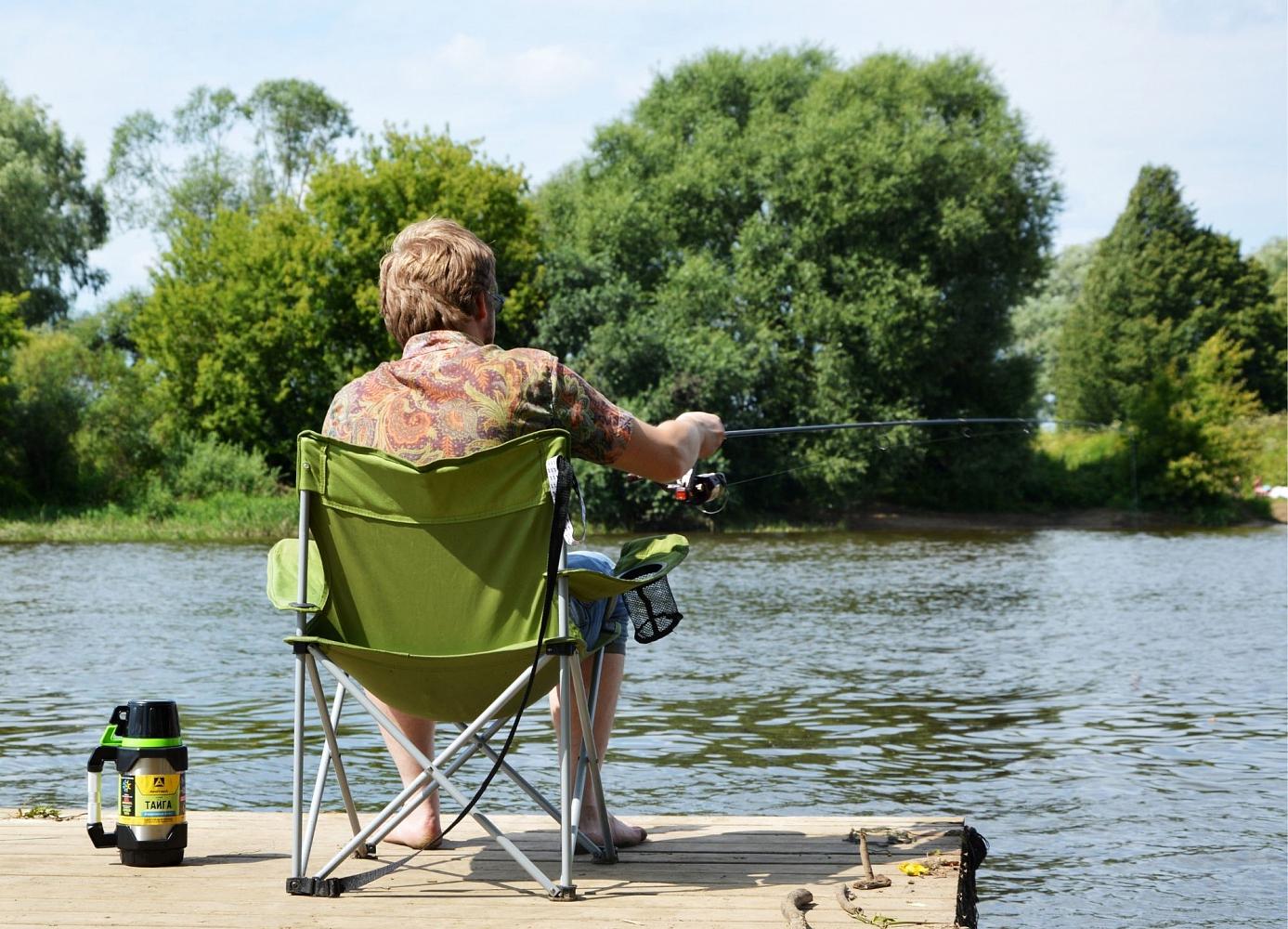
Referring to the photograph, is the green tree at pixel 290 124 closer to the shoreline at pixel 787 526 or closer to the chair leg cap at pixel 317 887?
the shoreline at pixel 787 526

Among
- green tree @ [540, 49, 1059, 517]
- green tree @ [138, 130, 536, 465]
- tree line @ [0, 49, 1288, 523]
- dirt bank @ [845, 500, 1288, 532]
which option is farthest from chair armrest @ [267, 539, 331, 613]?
dirt bank @ [845, 500, 1288, 532]

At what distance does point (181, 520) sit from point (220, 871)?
94.4ft

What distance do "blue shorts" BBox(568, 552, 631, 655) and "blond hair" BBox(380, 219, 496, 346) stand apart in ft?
2.07

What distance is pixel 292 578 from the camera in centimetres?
356

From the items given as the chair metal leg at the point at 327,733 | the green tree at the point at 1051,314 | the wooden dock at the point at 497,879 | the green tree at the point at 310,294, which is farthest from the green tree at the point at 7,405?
the green tree at the point at 1051,314

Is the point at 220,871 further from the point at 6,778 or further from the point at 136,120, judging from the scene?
the point at 136,120

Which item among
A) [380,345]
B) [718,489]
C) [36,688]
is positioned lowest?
[36,688]

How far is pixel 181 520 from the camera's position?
31172 millimetres

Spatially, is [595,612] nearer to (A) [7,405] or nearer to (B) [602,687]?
(B) [602,687]

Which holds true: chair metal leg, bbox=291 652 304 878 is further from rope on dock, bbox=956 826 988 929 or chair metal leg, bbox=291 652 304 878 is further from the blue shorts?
rope on dock, bbox=956 826 988 929

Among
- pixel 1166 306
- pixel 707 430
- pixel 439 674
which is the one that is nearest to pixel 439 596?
pixel 439 674

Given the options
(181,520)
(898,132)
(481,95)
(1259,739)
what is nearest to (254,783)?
(1259,739)

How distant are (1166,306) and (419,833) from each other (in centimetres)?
5249

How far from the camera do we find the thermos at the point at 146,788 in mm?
3676
